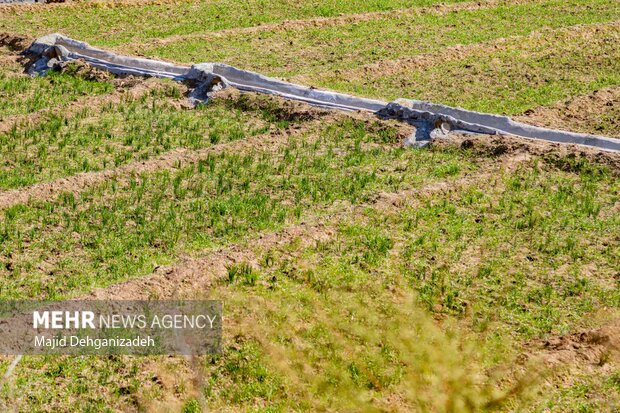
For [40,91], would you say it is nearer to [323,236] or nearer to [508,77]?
[323,236]

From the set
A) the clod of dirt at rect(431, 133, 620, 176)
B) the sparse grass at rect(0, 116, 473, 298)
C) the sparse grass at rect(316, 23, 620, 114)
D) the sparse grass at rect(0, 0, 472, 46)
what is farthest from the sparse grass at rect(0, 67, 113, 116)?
the clod of dirt at rect(431, 133, 620, 176)

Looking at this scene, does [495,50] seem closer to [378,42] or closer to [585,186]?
[378,42]

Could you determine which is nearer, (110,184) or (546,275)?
(546,275)

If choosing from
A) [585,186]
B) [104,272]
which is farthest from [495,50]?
[104,272]

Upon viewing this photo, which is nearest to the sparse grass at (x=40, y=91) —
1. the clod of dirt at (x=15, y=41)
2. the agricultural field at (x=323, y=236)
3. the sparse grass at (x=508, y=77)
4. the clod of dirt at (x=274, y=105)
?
the agricultural field at (x=323, y=236)

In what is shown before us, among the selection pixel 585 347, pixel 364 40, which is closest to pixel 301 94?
pixel 364 40

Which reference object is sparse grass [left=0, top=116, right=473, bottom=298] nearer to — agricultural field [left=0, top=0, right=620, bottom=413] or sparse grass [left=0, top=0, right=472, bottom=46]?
agricultural field [left=0, top=0, right=620, bottom=413]
